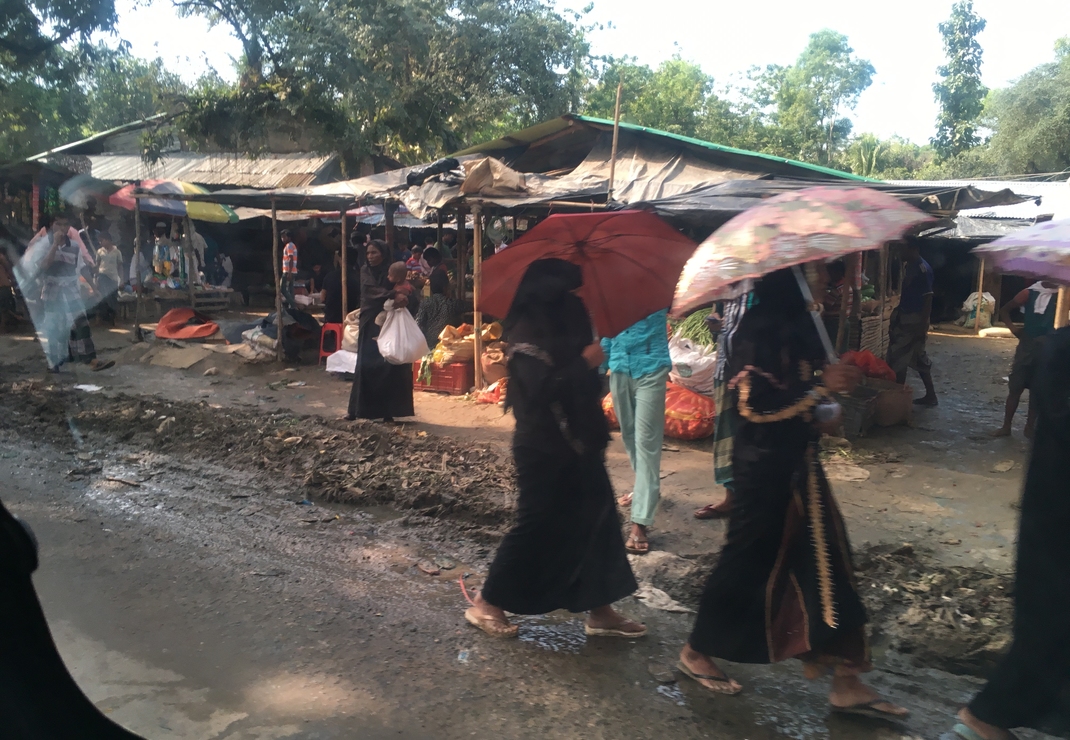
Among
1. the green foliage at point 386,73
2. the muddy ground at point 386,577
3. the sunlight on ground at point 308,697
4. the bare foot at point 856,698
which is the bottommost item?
the sunlight on ground at point 308,697

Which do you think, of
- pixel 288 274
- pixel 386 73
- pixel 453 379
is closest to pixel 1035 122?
pixel 386 73

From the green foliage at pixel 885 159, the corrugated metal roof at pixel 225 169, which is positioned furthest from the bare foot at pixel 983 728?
the green foliage at pixel 885 159

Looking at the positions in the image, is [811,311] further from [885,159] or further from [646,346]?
[885,159]

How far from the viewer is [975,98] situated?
35.1m

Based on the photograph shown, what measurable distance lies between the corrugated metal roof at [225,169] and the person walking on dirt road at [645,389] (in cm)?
1584

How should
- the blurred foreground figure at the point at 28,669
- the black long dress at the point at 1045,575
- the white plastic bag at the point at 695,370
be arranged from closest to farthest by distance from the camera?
1. the blurred foreground figure at the point at 28,669
2. the black long dress at the point at 1045,575
3. the white plastic bag at the point at 695,370

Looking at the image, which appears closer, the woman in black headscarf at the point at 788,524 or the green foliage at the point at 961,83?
the woman in black headscarf at the point at 788,524

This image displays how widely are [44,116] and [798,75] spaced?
42.9 m

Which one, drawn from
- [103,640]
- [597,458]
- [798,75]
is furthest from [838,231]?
[798,75]

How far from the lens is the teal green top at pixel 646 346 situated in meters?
4.84

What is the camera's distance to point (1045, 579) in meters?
2.78

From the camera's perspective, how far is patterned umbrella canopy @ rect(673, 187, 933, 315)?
291 cm

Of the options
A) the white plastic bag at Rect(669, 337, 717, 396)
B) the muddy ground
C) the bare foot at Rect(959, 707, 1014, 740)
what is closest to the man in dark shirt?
the muddy ground

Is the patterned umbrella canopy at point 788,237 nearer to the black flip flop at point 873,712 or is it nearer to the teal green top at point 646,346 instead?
the teal green top at point 646,346
